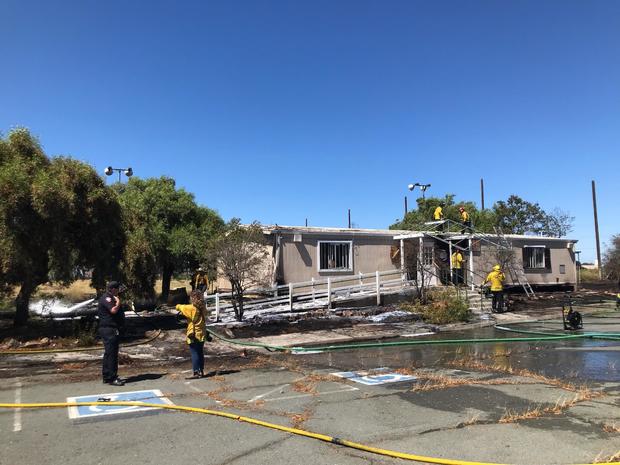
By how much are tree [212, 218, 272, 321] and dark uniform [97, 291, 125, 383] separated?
7075 millimetres

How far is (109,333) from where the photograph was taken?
28.0ft

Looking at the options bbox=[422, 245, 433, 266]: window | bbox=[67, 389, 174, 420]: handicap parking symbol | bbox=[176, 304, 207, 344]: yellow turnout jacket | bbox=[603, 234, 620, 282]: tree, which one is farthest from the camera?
bbox=[603, 234, 620, 282]: tree

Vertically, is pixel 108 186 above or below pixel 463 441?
above

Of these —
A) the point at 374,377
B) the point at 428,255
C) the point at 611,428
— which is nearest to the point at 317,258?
the point at 428,255

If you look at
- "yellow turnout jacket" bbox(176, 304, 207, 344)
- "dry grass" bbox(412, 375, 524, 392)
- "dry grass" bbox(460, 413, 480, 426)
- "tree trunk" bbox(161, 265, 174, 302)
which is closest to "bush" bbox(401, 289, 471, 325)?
"dry grass" bbox(412, 375, 524, 392)

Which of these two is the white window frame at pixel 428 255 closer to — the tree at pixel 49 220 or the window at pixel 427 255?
the window at pixel 427 255

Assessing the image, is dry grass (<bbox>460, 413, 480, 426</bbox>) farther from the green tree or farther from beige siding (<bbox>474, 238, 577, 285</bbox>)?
beige siding (<bbox>474, 238, 577, 285</bbox>)

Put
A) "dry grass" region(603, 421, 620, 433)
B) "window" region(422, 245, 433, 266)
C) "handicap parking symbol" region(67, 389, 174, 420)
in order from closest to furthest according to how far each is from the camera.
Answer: "dry grass" region(603, 421, 620, 433) → "handicap parking symbol" region(67, 389, 174, 420) → "window" region(422, 245, 433, 266)

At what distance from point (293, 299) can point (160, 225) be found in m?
7.61

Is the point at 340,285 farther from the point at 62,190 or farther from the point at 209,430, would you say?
the point at 209,430

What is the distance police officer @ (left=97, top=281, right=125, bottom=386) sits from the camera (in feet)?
27.2

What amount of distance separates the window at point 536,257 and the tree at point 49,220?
20.0m

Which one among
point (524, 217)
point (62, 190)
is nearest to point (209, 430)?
point (62, 190)

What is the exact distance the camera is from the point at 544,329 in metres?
14.5
